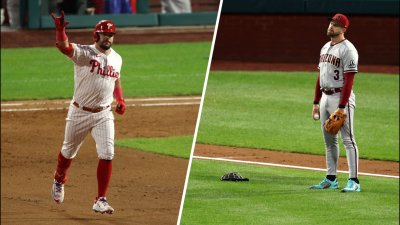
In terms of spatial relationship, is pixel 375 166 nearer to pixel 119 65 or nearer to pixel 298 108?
pixel 298 108

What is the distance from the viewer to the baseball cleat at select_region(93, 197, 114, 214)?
2209 mm

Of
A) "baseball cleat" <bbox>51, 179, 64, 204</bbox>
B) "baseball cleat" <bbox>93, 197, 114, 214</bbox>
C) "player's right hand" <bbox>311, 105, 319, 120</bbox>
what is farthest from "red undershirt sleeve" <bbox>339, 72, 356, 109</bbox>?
"baseball cleat" <bbox>51, 179, 64, 204</bbox>

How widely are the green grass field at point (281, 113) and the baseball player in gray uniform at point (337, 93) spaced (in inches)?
3.2

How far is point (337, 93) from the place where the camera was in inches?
84.7

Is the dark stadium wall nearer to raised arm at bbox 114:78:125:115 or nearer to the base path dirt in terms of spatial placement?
the base path dirt

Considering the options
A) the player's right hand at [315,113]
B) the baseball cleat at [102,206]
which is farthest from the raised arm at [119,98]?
Answer: the player's right hand at [315,113]

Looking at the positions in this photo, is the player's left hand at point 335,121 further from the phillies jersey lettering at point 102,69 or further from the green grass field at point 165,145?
the green grass field at point 165,145

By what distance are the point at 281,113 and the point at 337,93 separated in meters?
0.96

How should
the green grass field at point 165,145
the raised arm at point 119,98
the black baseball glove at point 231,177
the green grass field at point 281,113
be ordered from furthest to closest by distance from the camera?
1. the green grass field at point 165,145
2. the green grass field at point 281,113
3. the black baseball glove at point 231,177
4. the raised arm at point 119,98

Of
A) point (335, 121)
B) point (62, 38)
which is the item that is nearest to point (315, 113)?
point (335, 121)

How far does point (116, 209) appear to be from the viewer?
2.46 metres

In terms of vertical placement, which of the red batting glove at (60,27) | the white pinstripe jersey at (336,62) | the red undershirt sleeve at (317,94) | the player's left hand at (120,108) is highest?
the red batting glove at (60,27)

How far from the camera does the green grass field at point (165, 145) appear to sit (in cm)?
841

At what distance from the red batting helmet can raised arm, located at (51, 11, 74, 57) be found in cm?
7
